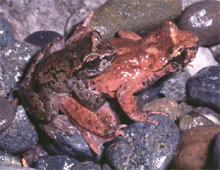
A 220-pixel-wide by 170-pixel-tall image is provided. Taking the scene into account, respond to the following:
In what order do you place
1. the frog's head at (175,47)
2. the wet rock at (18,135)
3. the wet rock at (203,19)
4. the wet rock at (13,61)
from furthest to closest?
1. the wet rock at (203,19)
2. the wet rock at (13,61)
3. the wet rock at (18,135)
4. the frog's head at (175,47)

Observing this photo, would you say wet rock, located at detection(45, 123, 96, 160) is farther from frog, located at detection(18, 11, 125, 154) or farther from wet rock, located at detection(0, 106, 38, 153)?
wet rock, located at detection(0, 106, 38, 153)

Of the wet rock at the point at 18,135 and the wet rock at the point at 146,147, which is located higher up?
the wet rock at the point at 18,135

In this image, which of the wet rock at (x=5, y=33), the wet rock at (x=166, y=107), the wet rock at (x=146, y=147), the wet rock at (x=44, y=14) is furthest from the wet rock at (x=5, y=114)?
the wet rock at (x=166, y=107)

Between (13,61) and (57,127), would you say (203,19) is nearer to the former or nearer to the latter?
(57,127)

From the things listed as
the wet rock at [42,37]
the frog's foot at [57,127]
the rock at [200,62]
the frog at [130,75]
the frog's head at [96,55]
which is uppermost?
the wet rock at [42,37]

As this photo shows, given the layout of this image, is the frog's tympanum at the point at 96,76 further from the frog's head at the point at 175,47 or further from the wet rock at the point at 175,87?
the wet rock at the point at 175,87

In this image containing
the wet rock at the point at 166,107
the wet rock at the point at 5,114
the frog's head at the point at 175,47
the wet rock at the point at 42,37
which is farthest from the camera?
the wet rock at the point at 42,37

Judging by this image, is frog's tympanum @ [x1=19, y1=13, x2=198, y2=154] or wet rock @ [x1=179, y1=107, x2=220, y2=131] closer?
frog's tympanum @ [x1=19, y1=13, x2=198, y2=154]

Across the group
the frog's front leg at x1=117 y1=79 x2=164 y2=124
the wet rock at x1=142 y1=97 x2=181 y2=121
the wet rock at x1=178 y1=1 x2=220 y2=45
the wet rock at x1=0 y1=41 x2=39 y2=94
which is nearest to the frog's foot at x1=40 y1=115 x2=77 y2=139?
the frog's front leg at x1=117 y1=79 x2=164 y2=124
